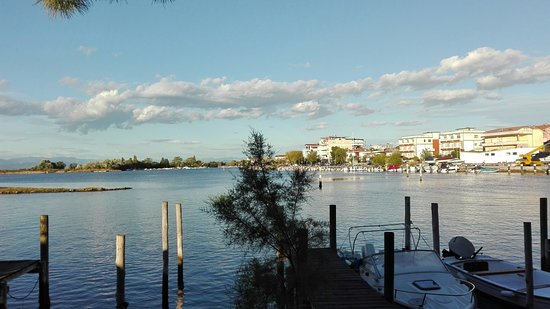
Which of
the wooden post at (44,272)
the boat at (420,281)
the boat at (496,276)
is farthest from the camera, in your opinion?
the wooden post at (44,272)

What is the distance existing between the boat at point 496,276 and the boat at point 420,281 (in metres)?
1.51

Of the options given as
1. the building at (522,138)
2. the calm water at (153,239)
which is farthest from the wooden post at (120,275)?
the building at (522,138)

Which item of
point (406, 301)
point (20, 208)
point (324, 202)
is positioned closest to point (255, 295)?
point (406, 301)

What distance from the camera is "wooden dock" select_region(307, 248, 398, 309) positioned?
45.1ft

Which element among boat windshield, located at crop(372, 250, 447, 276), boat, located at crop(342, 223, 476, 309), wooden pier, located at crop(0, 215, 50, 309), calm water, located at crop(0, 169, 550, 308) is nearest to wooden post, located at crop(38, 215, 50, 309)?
wooden pier, located at crop(0, 215, 50, 309)

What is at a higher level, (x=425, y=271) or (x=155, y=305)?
(x=425, y=271)

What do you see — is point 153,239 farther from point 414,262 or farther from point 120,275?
point 414,262

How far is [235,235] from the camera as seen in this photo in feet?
48.9

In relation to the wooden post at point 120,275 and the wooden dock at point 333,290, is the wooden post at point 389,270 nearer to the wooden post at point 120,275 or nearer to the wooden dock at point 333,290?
the wooden dock at point 333,290

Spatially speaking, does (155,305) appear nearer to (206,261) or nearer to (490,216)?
(206,261)

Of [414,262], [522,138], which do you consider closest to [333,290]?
[414,262]

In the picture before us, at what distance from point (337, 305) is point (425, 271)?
3.93m

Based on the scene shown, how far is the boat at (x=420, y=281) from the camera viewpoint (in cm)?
1370

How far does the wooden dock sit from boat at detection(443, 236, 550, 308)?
4.31 m
